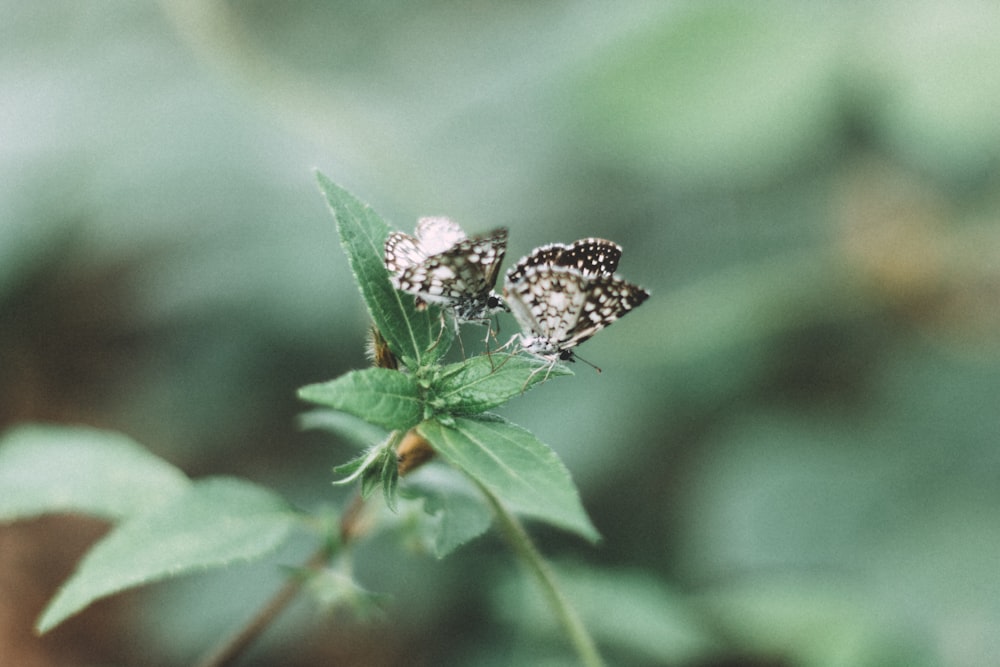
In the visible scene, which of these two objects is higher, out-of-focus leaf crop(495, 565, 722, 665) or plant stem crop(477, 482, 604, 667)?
plant stem crop(477, 482, 604, 667)

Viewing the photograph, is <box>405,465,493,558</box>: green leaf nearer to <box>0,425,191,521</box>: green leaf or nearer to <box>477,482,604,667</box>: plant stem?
<box>477,482,604,667</box>: plant stem

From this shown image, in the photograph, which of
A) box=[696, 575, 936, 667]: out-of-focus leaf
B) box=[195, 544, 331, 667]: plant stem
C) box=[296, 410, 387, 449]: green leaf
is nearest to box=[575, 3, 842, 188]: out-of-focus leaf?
box=[696, 575, 936, 667]: out-of-focus leaf

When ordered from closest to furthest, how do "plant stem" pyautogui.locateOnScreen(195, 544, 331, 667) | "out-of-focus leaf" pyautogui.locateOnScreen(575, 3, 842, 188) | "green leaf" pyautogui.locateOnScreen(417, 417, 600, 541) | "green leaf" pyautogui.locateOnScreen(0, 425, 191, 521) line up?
1. "green leaf" pyautogui.locateOnScreen(417, 417, 600, 541)
2. "plant stem" pyautogui.locateOnScreen(195, 544, 331, 667)
3. "green leaf" pyautogui.locateOnScreen(0, 425, 191, 521)
4. "out-of-focus leaf" pyautogui.locateOnScreen(575, 3, 842, 188)

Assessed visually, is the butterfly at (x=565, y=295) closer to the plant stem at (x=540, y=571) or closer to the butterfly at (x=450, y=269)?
the butterfly at (x=450, y=269)

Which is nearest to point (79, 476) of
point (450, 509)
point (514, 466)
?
point (450, 509)

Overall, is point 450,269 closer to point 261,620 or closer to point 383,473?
point 383,473
